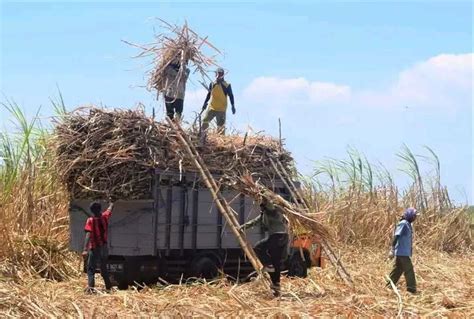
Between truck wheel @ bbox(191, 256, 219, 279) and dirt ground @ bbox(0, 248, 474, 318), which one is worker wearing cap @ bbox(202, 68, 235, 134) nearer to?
truck wheel @ bbox(191, 256, 219, 279)

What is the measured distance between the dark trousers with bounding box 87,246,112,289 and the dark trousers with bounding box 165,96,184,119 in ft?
10.1

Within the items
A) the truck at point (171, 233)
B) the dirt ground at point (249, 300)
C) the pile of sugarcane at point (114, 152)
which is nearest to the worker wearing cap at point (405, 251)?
the dirt ground at point (249, 300)

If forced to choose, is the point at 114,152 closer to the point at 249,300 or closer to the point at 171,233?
the point at 171,233

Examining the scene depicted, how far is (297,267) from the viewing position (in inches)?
611

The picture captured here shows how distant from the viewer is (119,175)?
1330 centimetres

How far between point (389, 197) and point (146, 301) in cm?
1262

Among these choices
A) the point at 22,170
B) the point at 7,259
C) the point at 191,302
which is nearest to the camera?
the point at 191,302

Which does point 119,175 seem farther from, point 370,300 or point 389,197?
point 389,197

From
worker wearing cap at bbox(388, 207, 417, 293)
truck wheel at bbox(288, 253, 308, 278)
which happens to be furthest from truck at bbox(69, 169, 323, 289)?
worker wearing cap at bbox(388, 207, 417, 293)

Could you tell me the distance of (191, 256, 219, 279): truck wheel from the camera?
13.9 meters

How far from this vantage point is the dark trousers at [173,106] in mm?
15047

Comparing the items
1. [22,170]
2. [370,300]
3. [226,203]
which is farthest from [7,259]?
[370,300]

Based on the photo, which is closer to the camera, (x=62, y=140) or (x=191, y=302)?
(x=191, y=302)

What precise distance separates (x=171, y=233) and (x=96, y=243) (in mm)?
1336
